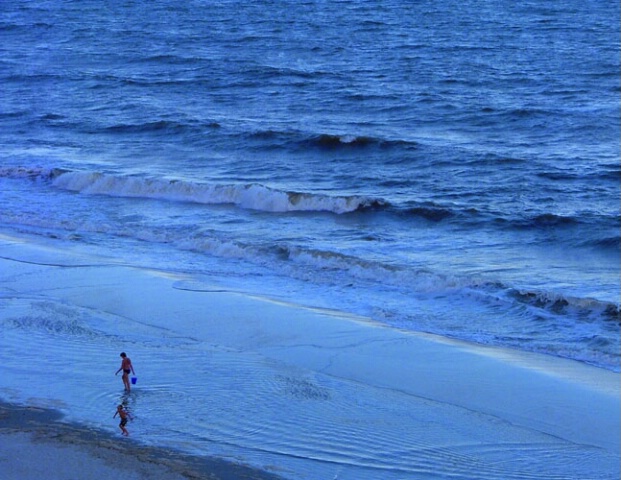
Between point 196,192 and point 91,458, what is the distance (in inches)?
613

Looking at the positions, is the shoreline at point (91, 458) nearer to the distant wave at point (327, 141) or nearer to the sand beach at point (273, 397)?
the sand beach at point (273, 397)

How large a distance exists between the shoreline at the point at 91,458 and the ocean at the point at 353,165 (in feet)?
19.2

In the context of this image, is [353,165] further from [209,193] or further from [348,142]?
[209,193]

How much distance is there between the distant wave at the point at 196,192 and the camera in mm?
25000

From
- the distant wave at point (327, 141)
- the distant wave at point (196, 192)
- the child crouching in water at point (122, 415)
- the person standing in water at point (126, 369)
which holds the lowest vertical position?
the distant wave at point (196, 192)

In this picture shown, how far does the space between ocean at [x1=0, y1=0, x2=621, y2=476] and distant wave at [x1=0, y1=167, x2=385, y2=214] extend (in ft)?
0.21

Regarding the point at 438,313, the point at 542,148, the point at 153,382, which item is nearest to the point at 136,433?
the point at 153,382

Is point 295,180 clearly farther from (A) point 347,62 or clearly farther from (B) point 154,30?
(B) point 154,30

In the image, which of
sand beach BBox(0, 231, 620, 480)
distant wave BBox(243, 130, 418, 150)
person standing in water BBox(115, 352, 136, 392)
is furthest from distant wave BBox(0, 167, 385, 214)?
person standing in water BBox(115, 352, 136, 392)

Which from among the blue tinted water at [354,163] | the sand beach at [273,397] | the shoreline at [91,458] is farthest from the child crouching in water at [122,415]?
the blue tinted water at [354,163]

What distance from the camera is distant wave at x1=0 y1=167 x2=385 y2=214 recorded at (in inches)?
984

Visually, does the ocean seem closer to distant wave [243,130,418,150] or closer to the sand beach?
distant wave [243,130,418,150]

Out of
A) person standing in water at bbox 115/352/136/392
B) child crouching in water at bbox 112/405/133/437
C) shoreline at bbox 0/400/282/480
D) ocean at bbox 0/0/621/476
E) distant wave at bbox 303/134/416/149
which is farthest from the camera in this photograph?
distant wave at bbox 303/134/416/149

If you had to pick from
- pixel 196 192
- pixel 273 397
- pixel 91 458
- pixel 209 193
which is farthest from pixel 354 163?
pixel 91 458
